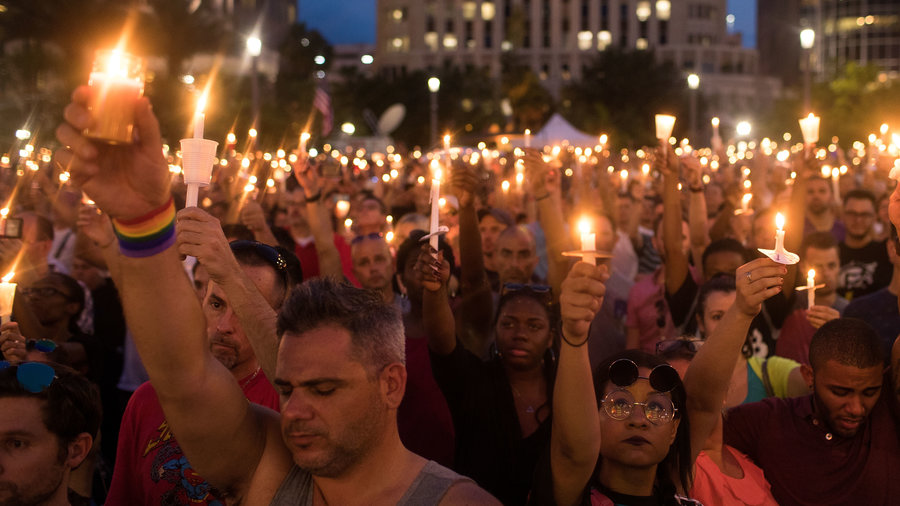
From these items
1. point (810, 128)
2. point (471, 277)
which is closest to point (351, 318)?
point (471, 277)

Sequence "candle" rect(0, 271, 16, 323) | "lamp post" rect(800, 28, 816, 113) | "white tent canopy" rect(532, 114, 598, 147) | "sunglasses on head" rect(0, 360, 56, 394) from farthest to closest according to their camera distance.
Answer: "white tent canopy" rect(532, 114, 598, 147) < "lamp post" rect(800, 28, 816, 113) < "candle" rect(0, 271, 16, 323) < "sunglasses on head" rect(0, 360, 56, 394)

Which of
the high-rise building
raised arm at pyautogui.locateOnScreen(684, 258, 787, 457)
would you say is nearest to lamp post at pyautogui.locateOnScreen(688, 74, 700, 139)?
raised arm at pyautogui.locateOnScreen(684, 258, 787, 457)

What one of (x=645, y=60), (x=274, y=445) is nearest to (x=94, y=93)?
(x=274, y=445)

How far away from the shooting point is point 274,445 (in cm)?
257

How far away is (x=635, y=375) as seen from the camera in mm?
3293

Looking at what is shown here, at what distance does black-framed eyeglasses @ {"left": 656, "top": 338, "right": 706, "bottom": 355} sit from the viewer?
13.2ft

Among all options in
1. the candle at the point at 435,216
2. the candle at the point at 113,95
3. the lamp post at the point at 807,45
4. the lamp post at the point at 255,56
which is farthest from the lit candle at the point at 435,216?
the lamp post at the point at 255,56

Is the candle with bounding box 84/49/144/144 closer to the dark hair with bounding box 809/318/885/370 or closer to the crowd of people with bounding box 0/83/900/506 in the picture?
the crowd of people with bounding box 0/83/900/506

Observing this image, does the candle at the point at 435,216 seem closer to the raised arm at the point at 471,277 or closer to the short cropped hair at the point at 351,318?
the short cropped hair at the point at 351,318

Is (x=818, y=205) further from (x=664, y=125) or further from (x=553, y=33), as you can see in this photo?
(x=553, y=33)

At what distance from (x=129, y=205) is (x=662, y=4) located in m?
121

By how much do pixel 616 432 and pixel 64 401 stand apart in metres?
1.81

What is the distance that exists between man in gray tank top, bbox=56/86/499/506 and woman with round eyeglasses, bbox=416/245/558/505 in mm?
1274

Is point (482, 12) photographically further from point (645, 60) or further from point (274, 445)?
point (274, 445)
